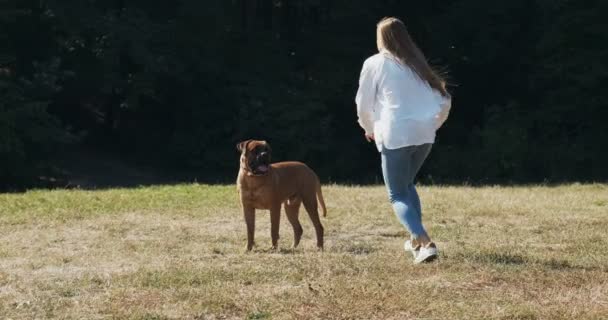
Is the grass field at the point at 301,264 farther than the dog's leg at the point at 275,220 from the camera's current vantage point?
No

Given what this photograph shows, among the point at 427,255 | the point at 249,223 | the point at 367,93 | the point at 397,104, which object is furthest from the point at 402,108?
the point at 249,223

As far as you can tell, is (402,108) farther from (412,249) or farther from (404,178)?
(412,249)

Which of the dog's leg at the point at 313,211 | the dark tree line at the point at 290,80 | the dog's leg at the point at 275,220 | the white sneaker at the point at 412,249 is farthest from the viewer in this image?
the dark tree line at the point at 290,80

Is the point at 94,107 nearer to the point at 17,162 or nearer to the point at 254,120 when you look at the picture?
the point at 254,120

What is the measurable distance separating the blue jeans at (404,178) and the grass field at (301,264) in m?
0.30

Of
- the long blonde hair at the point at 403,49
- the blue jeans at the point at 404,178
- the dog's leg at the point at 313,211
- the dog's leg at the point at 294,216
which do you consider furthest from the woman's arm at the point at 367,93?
the dog's leg at the point at 294,216

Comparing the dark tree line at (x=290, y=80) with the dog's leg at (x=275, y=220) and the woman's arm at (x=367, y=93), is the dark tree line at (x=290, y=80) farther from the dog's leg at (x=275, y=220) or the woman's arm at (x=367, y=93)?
the woman's arm at (x=367, y=93)

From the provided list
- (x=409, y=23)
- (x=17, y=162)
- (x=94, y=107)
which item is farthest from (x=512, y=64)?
(x=17, y=162)

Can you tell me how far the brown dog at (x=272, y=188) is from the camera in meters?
7.58

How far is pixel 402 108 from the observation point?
6672 millimetres

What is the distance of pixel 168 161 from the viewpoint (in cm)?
2698

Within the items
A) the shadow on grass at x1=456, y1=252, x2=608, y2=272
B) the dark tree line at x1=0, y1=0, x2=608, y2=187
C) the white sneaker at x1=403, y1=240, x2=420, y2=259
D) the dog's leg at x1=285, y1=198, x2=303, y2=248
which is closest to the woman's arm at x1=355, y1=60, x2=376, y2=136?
the white sneaker at x1=403, y1=240, x2=420, y2=259

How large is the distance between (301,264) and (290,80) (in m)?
21.0

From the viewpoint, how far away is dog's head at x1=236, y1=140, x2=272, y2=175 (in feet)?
24.8
